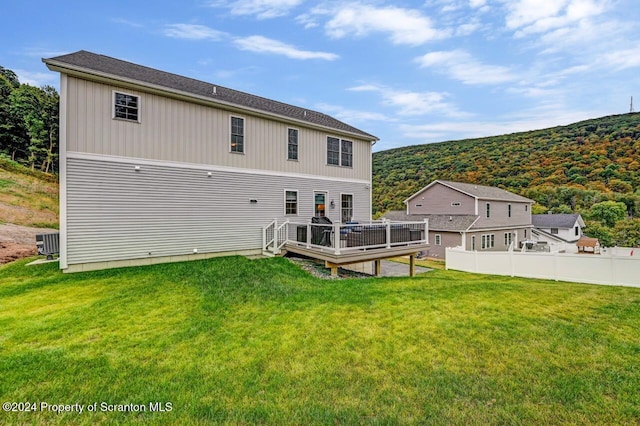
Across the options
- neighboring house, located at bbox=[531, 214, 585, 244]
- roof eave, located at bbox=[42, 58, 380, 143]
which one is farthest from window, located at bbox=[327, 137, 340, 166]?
neighboring house, located at bbox=[531, 214, 585, 244]

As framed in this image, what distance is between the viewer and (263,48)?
1656 centimetres

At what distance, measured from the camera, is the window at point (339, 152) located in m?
12.7

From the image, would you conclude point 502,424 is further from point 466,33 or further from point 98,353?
point 466,33

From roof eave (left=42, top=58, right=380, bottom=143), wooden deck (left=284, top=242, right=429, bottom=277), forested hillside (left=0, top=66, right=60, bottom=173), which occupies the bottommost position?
wooden deck (left=284, top=242, right=429, bottom=277)

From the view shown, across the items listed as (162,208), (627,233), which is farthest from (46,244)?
(627,233)

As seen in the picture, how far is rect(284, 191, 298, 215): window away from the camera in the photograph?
11438 mm

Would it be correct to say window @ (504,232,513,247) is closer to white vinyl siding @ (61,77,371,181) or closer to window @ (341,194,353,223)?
window @ (341,194,353,223)

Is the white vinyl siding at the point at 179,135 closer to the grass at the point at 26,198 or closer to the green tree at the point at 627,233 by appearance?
the grass at the point at 26,198

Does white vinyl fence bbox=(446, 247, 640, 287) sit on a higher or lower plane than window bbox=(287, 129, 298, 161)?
lower

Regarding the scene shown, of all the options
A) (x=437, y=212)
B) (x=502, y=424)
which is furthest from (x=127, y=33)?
(x=437, y=212)

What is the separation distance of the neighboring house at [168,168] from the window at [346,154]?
833 millimetres

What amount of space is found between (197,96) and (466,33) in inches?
524

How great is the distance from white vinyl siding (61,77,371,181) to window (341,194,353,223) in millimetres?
1022

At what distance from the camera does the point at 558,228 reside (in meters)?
30.0
